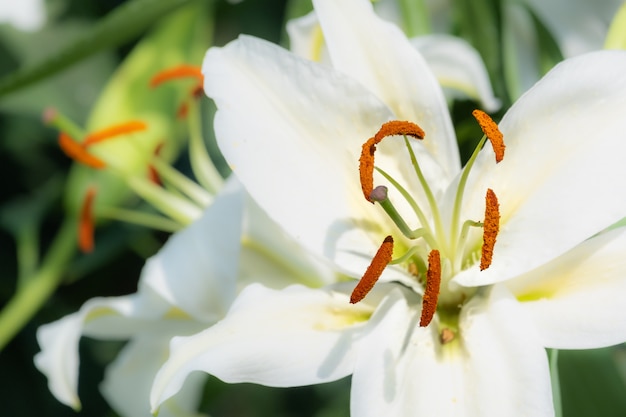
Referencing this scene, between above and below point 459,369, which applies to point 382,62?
above

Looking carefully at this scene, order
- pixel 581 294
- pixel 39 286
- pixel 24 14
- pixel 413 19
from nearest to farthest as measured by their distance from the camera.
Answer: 1. pixel 581 294
2. pixel 413 19
3. pixel 39 286
4. pixel 24 14

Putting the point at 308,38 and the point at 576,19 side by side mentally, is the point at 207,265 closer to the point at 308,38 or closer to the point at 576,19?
the point at 308,38

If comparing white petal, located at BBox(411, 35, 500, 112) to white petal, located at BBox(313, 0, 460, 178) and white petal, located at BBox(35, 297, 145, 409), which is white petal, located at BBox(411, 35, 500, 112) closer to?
white petal, located at BBox(313, 0, 460, 178)

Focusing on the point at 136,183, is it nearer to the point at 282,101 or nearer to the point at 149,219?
the point at 149,219

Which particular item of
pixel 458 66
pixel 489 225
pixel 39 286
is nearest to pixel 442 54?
pixel 458 66

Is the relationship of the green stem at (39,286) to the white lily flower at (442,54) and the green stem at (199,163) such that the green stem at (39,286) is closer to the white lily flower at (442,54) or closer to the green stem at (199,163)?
the green stem at (199,163)

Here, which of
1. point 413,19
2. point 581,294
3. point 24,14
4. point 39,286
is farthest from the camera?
point 24,14

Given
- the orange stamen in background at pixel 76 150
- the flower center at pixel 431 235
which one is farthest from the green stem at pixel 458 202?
the orange stamen in background at pixel 76 150
